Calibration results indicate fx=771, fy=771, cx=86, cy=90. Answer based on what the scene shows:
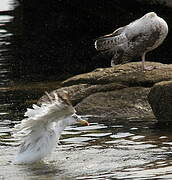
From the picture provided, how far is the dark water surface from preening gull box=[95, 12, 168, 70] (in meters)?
1.69

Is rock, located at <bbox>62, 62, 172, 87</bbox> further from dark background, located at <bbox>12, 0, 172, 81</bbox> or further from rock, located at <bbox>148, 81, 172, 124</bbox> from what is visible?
dark background, located at <bbox>12, 0, 172, 81</bbox>

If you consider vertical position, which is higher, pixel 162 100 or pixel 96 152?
pixel 162 100

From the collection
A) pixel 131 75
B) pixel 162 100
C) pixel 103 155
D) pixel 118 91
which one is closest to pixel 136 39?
pixel 131 75

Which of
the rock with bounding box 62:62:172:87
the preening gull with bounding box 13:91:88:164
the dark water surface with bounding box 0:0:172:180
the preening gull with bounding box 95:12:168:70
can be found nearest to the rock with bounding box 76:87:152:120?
the rock with bounding box 62:62:172:87

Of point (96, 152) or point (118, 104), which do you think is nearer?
point (96, 152)

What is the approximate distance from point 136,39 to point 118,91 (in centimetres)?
142

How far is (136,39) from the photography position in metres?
14.0

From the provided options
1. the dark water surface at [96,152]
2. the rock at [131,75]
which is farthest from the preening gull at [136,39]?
the dark water surface at [96,152]

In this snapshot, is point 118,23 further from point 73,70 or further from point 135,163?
point 135,163

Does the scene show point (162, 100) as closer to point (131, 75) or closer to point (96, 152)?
point (131, 75)

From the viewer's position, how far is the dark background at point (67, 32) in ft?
64.2

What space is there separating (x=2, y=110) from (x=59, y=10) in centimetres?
1480

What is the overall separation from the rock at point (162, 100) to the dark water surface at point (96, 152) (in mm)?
314

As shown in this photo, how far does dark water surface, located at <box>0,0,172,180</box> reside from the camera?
8.36 m
